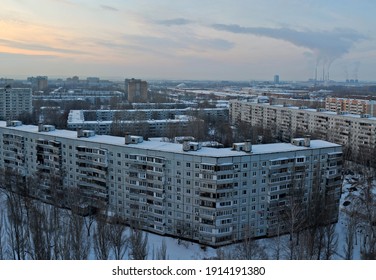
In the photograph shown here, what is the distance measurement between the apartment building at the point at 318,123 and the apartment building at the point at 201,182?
6.01 meters

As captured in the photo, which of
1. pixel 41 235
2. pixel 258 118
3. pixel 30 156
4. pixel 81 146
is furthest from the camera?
pixel 258 118

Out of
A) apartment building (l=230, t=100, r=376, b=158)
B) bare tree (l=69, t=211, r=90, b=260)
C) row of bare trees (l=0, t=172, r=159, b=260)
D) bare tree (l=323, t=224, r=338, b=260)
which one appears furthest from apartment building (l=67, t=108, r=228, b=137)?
bare tree (l=69, t=211, r=90, b=260)

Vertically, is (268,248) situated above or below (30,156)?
below

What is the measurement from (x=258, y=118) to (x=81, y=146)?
1309 cm

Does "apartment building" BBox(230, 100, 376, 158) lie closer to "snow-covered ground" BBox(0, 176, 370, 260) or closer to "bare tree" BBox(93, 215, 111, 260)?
"snow-covered ground" BBox(0, 176, 370, 260)

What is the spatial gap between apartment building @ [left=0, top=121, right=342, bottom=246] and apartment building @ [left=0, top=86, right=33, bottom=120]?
14.3 metres

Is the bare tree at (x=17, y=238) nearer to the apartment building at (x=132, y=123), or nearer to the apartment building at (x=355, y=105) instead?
the apartment building at (x=132, y=123)

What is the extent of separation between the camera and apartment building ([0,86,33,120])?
20.4m

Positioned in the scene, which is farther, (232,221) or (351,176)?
(351,176)

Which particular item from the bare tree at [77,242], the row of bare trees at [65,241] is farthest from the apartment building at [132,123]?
the bare tree at [77,242]

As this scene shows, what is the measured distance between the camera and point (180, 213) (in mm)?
6590

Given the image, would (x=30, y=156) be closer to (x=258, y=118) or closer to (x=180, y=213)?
(x=180, y=213)

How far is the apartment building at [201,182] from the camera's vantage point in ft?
20.8

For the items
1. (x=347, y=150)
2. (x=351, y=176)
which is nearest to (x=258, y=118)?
(x=347, y=150)
